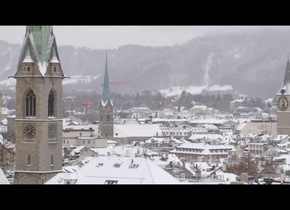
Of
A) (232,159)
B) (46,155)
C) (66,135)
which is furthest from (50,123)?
(66,135)

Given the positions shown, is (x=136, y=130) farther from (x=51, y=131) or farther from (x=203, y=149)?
(x=51, y=131)

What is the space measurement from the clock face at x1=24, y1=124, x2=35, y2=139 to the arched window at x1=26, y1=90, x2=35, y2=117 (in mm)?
463

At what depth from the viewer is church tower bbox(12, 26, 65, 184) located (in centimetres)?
3130

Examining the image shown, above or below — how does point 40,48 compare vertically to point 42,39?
below

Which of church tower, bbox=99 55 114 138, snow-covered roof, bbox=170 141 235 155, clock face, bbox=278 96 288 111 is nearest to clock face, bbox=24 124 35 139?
snow-covered roof, bbox=170 141 235 155

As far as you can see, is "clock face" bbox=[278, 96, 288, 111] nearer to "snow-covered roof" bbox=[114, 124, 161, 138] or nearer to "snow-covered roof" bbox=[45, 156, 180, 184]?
"snow-covered roof" bbox=[114, 124, 161, 138]

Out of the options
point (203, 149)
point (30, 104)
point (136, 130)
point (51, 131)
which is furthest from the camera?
point (136, 130)

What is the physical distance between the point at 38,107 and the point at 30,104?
15.0 inches

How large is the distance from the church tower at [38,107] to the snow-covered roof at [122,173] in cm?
552

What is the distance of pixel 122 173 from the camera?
24500 millimetres

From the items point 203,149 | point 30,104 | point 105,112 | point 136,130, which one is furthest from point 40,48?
point 136,130
